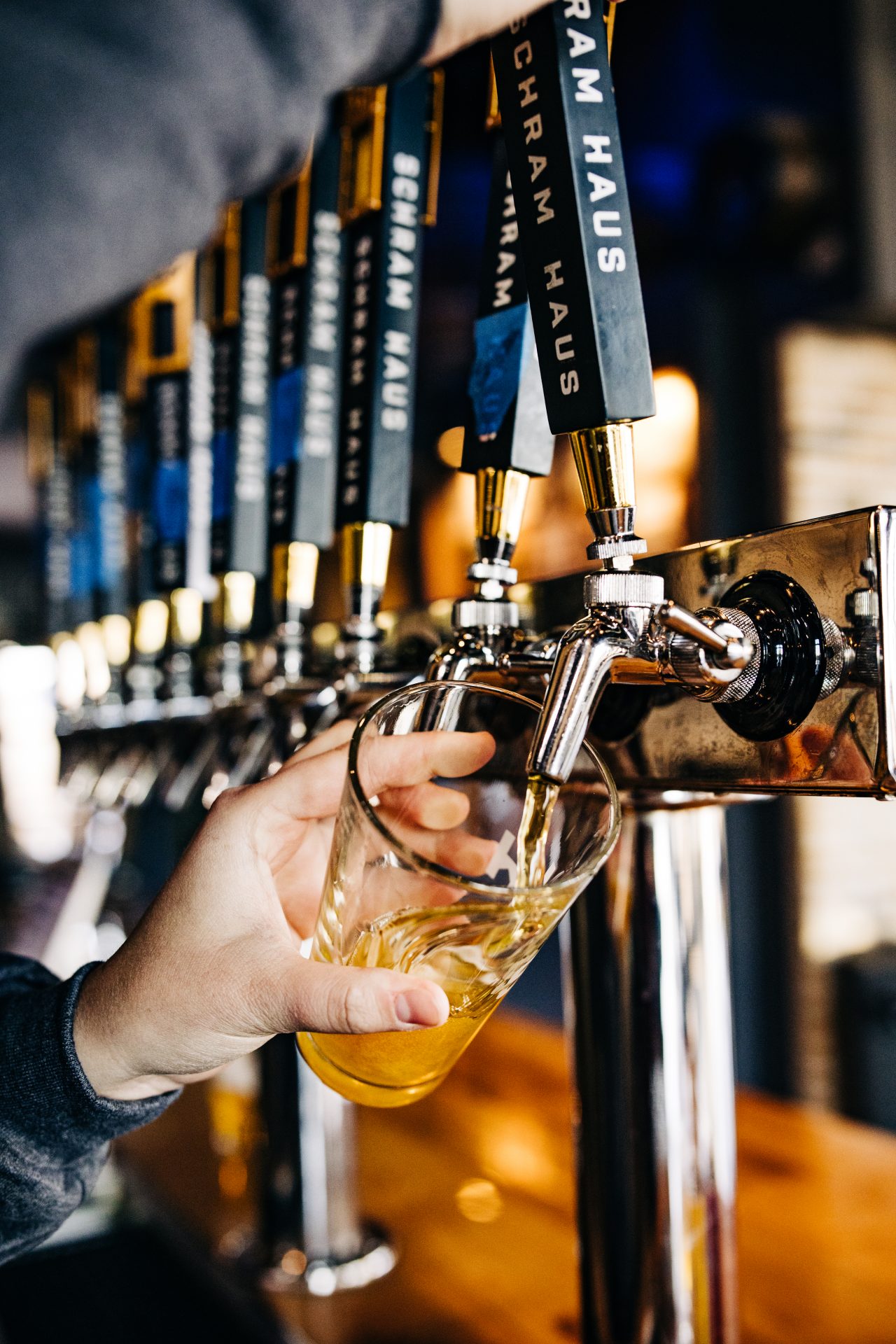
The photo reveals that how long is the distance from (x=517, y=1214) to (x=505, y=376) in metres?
0.85

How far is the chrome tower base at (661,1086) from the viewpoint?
2.24 feet

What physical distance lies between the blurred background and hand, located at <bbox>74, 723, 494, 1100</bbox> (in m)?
1.76

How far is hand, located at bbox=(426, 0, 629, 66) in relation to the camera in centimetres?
50

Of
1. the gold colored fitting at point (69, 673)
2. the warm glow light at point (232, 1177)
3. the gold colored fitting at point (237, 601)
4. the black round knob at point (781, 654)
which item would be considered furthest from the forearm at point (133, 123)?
the gold colored fitting at point (69, 673)

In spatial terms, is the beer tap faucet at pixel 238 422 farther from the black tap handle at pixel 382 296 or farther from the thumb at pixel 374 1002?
the thumb at pixel 374 1002

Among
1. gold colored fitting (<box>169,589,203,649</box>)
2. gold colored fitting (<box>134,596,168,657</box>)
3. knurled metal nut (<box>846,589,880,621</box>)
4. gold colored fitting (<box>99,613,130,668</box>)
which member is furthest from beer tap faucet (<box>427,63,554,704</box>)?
gold colored fitting (<box>99,613,130,668</box>)

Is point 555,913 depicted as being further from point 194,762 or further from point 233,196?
point 194,762

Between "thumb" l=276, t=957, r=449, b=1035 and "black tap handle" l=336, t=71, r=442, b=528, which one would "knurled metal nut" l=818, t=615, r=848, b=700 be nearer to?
"thumb" l=276, t=957, r=449, b=1035

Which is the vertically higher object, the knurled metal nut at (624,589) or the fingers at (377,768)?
the knurled metal nut at (624,589)

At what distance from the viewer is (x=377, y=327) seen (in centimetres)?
76

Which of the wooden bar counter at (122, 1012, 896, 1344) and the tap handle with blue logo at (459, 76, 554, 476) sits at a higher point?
the tap handle with blue logo at (459, 76, 554, 476)

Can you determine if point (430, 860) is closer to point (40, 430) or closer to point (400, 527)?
point (400, 527)

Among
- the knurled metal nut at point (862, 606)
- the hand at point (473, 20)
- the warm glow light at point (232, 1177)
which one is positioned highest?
the hand at point (473, 20)

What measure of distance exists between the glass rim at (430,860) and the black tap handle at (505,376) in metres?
0.16
